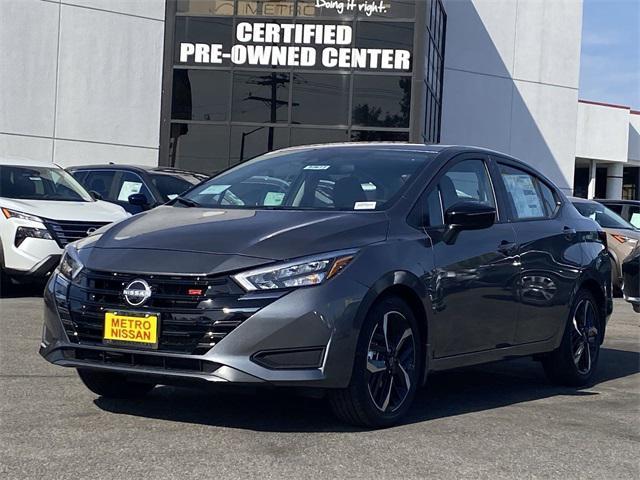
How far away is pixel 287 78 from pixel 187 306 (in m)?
19.4

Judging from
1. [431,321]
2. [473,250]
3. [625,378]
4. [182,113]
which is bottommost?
[625,378]

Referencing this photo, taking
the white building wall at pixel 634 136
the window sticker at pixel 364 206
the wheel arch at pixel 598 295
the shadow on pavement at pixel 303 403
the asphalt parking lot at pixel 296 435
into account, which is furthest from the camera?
the white building wall at pixel 634 136

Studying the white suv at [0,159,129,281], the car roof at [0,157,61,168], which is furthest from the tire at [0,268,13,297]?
the car roof at [0,157,61,168]

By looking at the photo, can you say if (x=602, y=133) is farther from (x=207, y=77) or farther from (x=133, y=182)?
(x=133, y=182)

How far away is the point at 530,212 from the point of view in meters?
7.18

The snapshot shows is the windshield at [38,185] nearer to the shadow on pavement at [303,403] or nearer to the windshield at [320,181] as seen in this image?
the windshield at [320,181]

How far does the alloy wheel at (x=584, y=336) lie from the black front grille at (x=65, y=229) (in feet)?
18.7

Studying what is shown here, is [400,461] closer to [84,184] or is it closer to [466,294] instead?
[466,294]

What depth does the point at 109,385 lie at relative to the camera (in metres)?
5.92

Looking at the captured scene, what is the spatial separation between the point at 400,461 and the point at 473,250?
1.79m

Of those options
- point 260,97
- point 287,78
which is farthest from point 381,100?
point 260,97

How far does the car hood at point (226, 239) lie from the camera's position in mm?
5109

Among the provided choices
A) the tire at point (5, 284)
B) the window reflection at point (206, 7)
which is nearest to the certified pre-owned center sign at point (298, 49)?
the window reflection at point (206, 7)

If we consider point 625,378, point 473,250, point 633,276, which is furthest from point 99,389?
point 633,276
